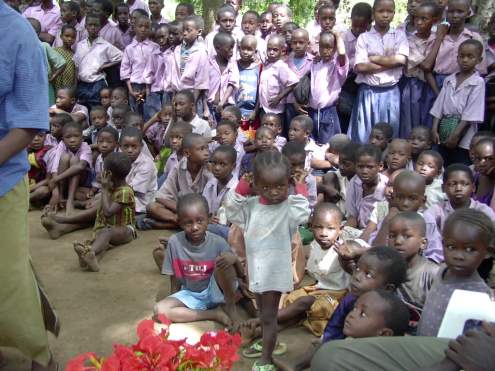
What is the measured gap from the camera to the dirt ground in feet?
9.81

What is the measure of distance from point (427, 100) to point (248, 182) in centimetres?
268

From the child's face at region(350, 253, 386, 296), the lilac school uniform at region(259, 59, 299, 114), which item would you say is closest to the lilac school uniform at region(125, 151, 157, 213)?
the lilac school uniform at region(259, 59, 299, 114)

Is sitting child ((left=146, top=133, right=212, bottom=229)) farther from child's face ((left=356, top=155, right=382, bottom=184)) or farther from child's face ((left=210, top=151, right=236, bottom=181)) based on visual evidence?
child's face ((left=356, top=155, right=382, bottom=184))

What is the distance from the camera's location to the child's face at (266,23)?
6.47 metres

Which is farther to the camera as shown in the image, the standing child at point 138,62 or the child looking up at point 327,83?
the standing child at point 138,62

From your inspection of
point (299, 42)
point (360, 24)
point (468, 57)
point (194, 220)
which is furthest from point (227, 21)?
point (194, 220)

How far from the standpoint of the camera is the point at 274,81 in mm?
5598

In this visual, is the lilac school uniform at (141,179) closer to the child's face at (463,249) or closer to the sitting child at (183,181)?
the sitting child at (183,181)

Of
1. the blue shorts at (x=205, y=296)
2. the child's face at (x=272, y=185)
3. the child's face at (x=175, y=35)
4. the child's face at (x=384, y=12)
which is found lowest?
the blue shorts at (x=205, y=296)

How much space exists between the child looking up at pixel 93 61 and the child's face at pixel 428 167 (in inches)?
155

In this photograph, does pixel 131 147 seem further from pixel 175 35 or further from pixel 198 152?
pixel 175 35

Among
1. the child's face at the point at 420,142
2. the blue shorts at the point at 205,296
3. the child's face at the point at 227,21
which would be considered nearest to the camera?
the blue shorts at the point at 205,296

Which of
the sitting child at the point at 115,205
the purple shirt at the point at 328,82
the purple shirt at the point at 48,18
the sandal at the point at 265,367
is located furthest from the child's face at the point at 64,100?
the sandal at the point at 265,367

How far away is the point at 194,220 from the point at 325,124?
2415 millimetres
